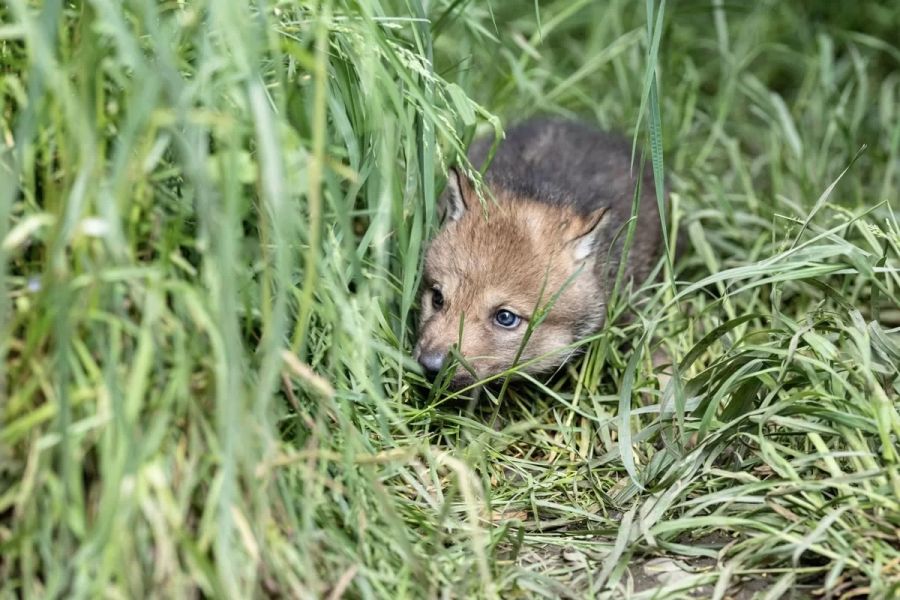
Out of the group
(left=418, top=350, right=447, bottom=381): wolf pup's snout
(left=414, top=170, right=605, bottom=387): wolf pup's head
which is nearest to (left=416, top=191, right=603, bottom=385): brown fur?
(left=414, top=170, right=605, bottom=387): wolf pup's head

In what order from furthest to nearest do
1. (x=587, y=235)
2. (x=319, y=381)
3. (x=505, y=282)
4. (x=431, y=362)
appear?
(x=587, y=235) < (x=505, y=282) < (x=431, y=362) < (x=319, y=381)

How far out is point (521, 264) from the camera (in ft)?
13.2

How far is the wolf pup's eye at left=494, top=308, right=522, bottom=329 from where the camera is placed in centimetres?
401

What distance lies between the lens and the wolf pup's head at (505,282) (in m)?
3.89

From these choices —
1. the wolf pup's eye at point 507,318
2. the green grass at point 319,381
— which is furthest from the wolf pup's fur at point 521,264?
the green grass at point 319,381

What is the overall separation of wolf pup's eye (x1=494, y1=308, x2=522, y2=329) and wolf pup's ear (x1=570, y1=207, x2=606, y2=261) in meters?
0.41

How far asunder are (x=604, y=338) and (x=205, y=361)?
182 cm

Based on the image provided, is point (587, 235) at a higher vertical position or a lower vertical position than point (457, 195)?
lower

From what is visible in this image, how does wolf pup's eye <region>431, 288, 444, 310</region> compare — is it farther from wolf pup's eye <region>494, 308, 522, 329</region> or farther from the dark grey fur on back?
the dark grey fur on back

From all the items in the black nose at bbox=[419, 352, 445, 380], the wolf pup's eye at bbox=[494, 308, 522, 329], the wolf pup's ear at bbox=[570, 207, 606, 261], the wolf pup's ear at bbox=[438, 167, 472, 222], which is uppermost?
the wolf pup's ear at bbox=[438, 167, 472, 222]

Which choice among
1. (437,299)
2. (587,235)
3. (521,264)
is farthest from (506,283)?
→ (587,235)

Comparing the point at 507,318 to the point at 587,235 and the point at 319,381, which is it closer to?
the point at 587,235

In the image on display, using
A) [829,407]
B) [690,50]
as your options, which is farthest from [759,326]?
[690,50]

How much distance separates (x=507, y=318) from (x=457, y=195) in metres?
0.57
